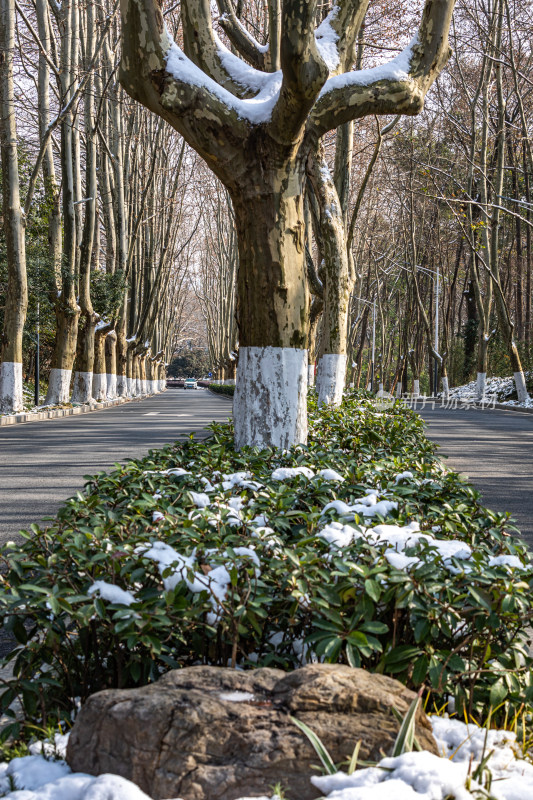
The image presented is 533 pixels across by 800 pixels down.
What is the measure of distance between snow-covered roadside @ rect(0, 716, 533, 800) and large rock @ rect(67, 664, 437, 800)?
0.20 ft

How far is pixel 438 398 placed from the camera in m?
41.5

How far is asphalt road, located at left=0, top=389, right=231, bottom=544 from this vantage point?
766 cm

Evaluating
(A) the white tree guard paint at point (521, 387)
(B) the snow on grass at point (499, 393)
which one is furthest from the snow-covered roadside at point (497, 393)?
(A) the white tree guard paint at point (521, 387)

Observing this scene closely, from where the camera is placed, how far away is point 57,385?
24125 millimetres

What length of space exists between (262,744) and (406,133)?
1085 inches

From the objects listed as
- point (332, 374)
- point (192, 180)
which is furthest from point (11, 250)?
point (192, 180)

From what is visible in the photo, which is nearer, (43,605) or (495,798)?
(495,798)

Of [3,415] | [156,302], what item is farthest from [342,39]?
[156,302]

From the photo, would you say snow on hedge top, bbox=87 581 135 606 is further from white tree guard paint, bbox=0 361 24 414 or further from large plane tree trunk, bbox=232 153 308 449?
white tree guard paint, bbox=0 361 24 414

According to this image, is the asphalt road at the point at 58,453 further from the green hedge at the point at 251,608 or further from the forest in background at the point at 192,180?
the forest in background at the point at 192,180

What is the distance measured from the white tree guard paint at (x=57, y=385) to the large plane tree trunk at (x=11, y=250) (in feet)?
13.7

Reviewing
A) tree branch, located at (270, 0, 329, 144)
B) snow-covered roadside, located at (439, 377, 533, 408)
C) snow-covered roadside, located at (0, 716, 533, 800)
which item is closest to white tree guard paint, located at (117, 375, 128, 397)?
snow-covered roadside, located at (439, 377, 533, 408)

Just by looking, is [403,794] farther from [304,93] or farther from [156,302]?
[156,302]

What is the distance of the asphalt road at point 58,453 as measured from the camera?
7.66 metres
